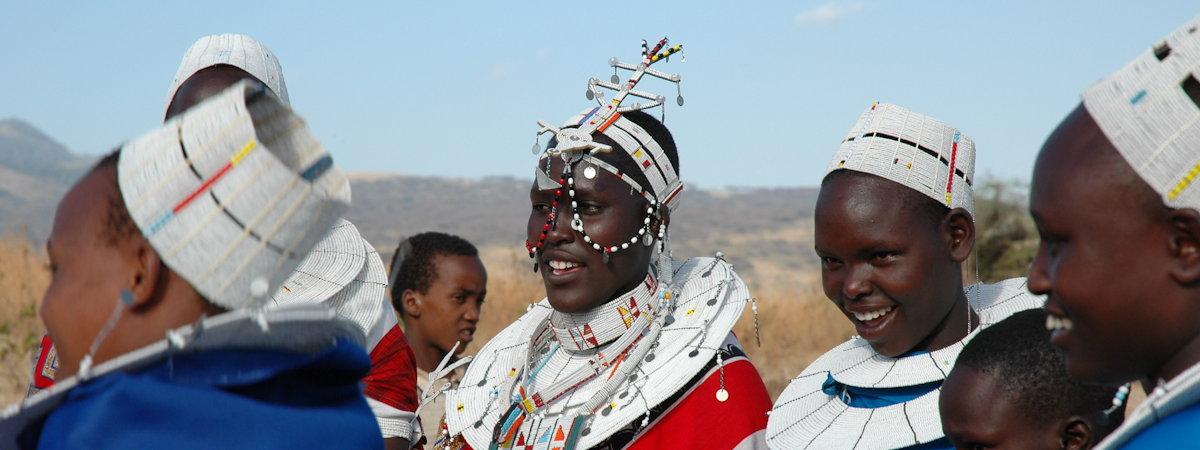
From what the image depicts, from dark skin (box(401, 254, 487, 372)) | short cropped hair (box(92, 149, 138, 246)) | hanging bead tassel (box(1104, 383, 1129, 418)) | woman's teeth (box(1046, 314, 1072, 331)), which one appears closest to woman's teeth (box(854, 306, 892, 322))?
hanging bead tassel (box(1104, 383, 1129, 418))

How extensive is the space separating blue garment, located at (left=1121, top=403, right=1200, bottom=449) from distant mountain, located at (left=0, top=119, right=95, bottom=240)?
1860cm

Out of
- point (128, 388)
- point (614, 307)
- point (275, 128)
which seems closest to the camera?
point (128, 388)

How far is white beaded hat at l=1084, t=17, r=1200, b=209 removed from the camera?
1.89m

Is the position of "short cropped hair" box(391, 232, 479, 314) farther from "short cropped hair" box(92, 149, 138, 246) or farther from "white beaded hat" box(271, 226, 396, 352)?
"short cropped hair" box(92, 149, 138, 246)

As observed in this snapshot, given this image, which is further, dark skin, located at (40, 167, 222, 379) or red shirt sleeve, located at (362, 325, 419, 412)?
red shirt sleeve, located at (362, 325, 419, 412)

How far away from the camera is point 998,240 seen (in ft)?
49.5

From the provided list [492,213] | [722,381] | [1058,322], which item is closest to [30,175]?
[492,213]

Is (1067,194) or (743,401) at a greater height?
(1067,194)

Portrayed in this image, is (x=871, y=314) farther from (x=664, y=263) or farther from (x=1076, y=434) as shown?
(x=664, y=263)

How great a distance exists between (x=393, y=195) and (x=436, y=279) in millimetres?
A: 51273

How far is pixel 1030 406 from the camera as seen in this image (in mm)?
2871

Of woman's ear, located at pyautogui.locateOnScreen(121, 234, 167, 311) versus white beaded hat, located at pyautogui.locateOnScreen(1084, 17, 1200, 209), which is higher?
white beaded hat, located at pyautogui.locateOnScreen(1084, 17, 1200, 209)

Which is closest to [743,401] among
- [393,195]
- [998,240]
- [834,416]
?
[834,416]

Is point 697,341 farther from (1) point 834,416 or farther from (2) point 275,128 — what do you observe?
(2) point 275,128
